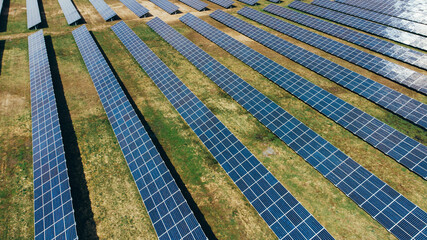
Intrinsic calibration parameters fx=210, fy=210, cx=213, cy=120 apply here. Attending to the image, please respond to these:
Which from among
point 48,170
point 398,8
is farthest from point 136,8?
point 398,8

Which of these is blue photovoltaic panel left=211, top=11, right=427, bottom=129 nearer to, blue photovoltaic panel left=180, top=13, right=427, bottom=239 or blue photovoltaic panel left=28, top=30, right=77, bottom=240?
blue photovoltaic panel left=180, top=13, right=427, bottom=239

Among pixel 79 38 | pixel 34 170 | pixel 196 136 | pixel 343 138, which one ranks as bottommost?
pixel 343 138

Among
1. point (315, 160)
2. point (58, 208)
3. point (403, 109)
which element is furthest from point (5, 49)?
point (403, 109)

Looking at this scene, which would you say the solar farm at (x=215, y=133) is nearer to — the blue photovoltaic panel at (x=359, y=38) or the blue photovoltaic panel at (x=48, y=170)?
the blue photovoltaic panel at (x=48, y=170)

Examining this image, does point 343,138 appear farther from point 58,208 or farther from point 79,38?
point 79,38

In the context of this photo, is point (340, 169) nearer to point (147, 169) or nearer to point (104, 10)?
point (147, 169)

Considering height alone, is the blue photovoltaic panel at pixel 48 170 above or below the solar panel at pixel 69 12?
below

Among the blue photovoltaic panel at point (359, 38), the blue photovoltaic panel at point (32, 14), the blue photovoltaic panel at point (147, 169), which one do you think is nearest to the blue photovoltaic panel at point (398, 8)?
the blue photovoltaic panel at point (359, 38)
